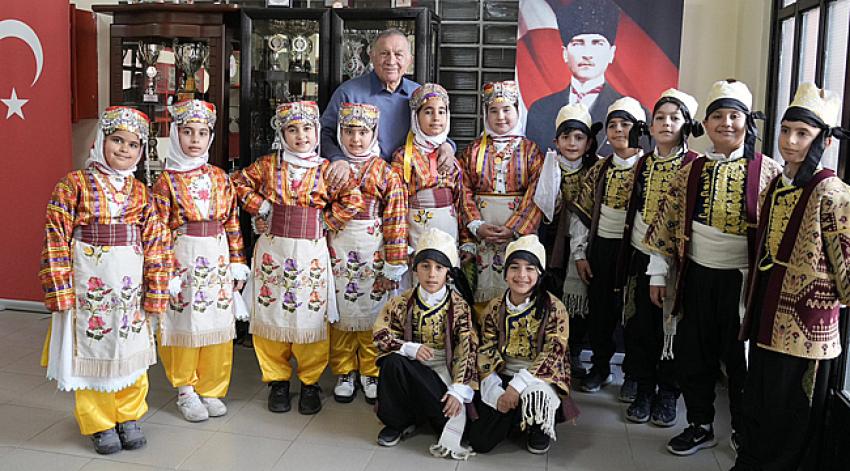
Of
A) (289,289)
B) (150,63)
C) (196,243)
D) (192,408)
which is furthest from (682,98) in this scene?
(150,63)

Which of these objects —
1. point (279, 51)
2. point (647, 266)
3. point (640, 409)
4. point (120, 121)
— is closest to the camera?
point (120, 121)

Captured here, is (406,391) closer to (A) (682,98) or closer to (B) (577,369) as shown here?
(B) (577,369)

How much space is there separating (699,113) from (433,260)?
1.92m

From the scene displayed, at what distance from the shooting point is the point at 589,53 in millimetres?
4129

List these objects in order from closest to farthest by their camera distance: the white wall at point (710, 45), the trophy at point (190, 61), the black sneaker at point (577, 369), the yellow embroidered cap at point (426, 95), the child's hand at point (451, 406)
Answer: the child's hand at point (451, 406), the yellow embroidered cap at point (426, 95), the black sneaker at point (577, 369), the white wall at point (710, 45), the trophy at point (190, 61)

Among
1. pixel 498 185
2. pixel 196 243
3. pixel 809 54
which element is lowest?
pixel 196 243

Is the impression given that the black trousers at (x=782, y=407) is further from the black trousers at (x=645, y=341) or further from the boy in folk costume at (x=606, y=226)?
the boy in folk costume at (x=606, y=226)

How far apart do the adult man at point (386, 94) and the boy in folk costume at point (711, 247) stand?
1294 mm

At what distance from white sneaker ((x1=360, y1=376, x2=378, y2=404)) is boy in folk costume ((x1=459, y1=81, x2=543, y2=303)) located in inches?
22.9

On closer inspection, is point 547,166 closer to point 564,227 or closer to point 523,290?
point 564,227

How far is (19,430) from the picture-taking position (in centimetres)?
304

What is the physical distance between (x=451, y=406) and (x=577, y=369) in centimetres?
116

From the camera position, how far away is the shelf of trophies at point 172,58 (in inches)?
163

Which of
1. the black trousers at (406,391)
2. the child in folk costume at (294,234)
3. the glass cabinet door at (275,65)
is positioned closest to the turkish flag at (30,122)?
the glass cabinet door at (275,65)
